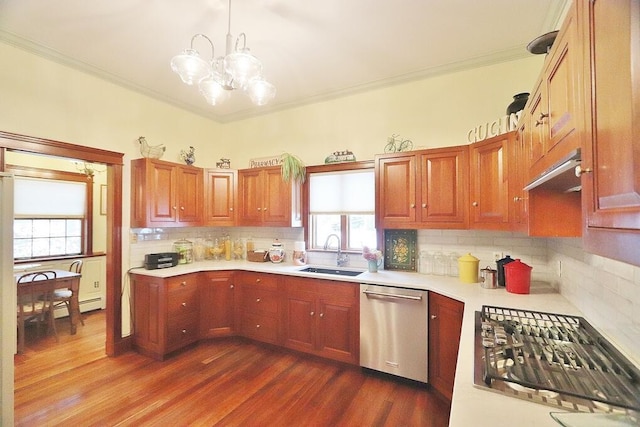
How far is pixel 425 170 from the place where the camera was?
2.75 metres

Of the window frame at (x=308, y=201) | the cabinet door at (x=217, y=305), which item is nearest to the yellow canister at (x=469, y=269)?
the window frame at (x=308, y=201)

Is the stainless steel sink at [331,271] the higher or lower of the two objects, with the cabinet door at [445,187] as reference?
lower

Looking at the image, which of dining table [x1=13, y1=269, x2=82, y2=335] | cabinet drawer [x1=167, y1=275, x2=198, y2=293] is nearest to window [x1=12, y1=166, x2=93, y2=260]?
dining table [x1=13, y1=269, x2=82, y2=335]

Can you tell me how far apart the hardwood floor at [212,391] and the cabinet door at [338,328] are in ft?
0.52

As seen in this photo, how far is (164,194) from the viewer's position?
3385 mm

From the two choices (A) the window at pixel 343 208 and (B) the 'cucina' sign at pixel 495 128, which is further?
(A) the window at pixel 343 208

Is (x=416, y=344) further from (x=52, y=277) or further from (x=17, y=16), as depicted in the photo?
(x=52, y=277)

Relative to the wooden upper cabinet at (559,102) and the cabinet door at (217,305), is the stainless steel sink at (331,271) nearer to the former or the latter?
the cabinet door at (217,305)

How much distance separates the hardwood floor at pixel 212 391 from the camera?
214cm

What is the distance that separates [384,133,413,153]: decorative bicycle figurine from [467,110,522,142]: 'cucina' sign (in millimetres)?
587

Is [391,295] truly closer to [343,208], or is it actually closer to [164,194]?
[343,208]

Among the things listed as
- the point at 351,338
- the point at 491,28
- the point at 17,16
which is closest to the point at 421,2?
the point at 491,28

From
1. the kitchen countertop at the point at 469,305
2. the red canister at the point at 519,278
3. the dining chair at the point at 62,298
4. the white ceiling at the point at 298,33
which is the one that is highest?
the white ceiling at the point at 298,33

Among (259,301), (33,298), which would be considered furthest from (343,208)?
(33,298)
